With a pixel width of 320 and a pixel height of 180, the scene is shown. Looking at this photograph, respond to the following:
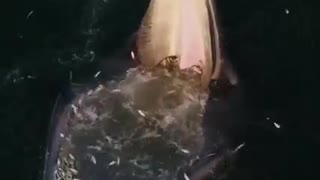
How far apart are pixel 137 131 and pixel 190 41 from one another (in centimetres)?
25

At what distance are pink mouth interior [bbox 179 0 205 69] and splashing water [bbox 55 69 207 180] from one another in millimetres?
38

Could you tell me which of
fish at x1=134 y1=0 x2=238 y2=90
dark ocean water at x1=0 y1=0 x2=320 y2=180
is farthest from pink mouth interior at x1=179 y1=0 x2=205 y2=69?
Answer: dark ocean water at x1=0 y1=0 x2=320 y2=180

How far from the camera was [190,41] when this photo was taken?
2.05 metres

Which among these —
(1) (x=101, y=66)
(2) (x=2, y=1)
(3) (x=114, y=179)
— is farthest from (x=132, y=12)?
(3) (x=114, y=179)

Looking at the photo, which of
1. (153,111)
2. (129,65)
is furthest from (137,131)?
(129,65)

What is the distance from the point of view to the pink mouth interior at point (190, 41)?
2.04 metres

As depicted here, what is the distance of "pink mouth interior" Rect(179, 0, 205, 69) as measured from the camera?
6.69 ft

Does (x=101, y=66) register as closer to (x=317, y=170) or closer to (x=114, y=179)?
(x=114, y=179)

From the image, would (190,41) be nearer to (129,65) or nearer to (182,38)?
(182,38)

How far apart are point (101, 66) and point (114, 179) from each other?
38 cm

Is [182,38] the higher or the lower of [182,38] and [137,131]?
the higher

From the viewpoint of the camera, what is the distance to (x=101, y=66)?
223cm

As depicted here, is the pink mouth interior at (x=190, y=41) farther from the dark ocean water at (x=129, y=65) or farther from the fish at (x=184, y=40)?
the dark ocean water at (x=129, y=65)

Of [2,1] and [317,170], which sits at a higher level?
[2,1]
